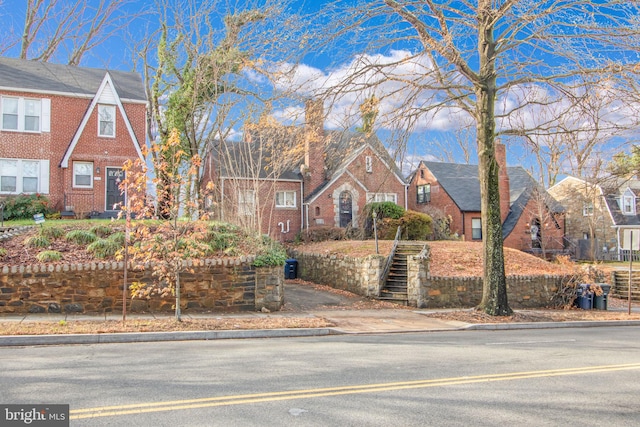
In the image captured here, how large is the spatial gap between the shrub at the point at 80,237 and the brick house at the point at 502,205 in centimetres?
2538

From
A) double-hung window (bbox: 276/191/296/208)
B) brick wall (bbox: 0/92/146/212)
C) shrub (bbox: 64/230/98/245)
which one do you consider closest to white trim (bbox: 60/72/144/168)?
brick wall (bbox: 0/92/146/212)

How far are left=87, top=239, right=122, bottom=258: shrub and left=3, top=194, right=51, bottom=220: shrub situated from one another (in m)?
10.5

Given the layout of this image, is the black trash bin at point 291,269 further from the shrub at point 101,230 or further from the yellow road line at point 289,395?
the yellow road line at point 289,395

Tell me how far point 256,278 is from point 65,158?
15217mm

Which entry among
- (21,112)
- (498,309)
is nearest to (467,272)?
(498,309)

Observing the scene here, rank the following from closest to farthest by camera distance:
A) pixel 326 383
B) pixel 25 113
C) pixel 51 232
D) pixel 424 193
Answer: pixel 326 383
pixel 51 232
pixel 25 113
pixel 424 193

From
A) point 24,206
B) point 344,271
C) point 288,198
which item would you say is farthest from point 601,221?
point 24,206

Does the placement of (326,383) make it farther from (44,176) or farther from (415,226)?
(415,226)

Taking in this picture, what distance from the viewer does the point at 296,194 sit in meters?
33.2

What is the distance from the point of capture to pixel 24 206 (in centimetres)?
2266

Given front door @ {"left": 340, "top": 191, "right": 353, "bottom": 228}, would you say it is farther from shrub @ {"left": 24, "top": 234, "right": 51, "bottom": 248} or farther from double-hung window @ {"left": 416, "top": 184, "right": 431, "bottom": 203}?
shrub @ {"left": 24, "top": 234, "right": 51, "bottom": 248}

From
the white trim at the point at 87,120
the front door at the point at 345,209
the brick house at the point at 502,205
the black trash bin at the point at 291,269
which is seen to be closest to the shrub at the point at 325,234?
the black trash bin at the point at 291,269

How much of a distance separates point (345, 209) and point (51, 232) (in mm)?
20856

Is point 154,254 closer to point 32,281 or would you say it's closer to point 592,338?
point 32,281
